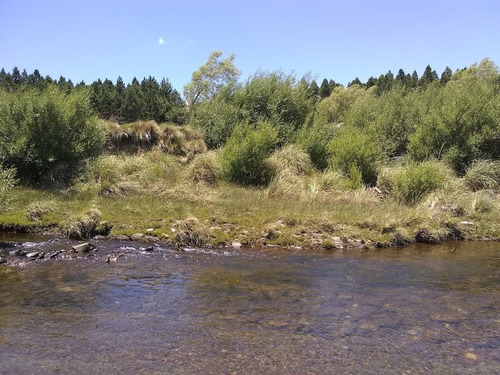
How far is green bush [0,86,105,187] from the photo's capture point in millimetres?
18812

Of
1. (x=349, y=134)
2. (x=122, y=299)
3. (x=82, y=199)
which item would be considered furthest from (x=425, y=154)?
(x=122, y=299)

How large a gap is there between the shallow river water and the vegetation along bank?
2.90 m

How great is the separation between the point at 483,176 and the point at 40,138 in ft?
76.7

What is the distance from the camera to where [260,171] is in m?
20.9

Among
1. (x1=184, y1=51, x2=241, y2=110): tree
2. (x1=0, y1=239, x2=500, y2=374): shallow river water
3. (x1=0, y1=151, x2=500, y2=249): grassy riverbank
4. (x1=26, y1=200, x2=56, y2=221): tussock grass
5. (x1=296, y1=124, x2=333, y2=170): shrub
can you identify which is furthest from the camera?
(x1=184, y1=51, x2=241, y2=110): tree

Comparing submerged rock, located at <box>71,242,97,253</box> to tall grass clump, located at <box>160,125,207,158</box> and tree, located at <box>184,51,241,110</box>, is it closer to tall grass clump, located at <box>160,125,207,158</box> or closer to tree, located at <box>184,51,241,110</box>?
tall grass clump, located at <box>160,125,207,158</box>

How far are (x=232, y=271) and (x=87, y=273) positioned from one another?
371cm

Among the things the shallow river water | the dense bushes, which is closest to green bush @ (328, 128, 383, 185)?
the dense bushes

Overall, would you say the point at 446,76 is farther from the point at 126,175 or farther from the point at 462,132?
the point at 126,175

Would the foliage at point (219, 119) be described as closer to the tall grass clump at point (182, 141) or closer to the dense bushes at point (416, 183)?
the tall grass clump at point (182, 141)

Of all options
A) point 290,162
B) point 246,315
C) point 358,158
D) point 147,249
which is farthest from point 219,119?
point 246,315

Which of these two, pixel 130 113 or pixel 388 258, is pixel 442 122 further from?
pixel 130 113

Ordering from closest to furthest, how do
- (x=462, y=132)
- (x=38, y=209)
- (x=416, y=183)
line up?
(x=38, y=209)
(x=416, y=183)
(x=462, y=132)

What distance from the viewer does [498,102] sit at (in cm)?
2466
